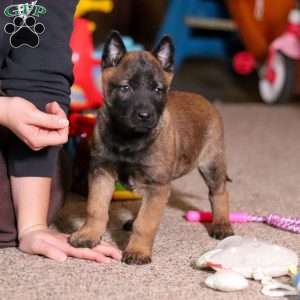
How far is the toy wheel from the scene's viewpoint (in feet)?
10.0

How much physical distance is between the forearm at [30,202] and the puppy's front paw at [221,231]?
13.5 inches

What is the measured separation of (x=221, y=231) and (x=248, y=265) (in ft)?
0.92

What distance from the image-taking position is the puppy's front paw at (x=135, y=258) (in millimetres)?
1263

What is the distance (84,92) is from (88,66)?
0.10 meters

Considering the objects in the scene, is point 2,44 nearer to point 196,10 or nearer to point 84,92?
point 84,92

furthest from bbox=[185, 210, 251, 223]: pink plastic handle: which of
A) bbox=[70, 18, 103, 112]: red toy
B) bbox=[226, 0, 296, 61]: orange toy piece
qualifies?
bbox=[226, 0, 296, 61]: orange toy piece

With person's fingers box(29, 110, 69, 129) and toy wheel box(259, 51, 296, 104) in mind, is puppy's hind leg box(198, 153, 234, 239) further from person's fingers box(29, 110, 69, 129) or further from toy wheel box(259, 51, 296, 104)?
toy wheel box(259, 51, 296, 104)

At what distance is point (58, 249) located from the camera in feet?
4.23

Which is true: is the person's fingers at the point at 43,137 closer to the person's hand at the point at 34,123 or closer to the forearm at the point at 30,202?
the person's hand at the point at 34,123

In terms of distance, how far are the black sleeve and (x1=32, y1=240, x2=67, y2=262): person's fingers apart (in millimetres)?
141

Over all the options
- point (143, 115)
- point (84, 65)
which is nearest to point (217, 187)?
point (143, 115)

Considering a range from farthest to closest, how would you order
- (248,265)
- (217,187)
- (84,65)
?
(84,65) → (217,187) → (248,265)

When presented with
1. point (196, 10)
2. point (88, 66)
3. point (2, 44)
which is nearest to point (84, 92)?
point (88, 66)

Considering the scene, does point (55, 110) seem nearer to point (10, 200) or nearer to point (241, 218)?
point (10, 200)
